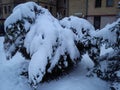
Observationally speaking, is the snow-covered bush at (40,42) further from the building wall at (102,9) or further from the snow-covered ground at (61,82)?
the building wall at (102,9)

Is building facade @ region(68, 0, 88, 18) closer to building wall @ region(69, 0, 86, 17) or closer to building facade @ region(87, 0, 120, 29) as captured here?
building wall @ region(69, 0, 86, 17)

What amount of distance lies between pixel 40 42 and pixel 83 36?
1.23m

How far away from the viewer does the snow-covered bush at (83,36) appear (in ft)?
15.8

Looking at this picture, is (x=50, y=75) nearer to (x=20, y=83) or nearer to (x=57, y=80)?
(x=57, y=80)

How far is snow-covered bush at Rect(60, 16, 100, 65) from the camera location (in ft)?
15.8

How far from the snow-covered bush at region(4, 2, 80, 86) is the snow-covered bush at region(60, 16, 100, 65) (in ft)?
0.92

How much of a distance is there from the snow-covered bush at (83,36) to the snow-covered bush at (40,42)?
0.28 meters

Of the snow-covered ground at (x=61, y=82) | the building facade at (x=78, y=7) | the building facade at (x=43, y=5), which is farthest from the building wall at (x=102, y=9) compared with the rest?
the snow-covered ground at (x=61, y=82)

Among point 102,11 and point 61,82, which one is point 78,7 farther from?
point 61,82

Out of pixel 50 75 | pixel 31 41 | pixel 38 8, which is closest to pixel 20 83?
pixel 50 75

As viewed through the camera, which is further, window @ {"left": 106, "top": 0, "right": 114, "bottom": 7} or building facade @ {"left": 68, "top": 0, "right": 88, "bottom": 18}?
building facade @ {"left": 68, "top": 0, "right": 88, "bottom": 18}

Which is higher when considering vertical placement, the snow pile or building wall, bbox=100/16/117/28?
the snow pile

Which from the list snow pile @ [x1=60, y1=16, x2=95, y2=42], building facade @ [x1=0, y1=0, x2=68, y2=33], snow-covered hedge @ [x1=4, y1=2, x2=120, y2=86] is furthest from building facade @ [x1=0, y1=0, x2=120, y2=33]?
snow-covered hedge @ [x1=4, y1=2, x2=120, y2=86]

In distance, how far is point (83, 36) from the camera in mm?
5031
